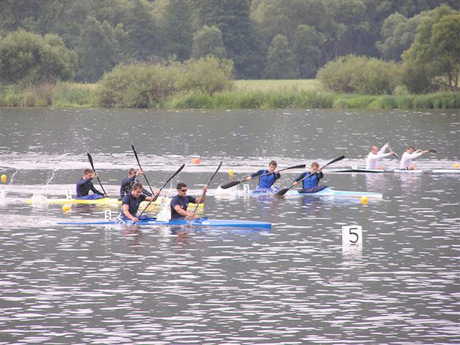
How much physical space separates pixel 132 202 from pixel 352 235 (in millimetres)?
5962

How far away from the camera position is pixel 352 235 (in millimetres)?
24547

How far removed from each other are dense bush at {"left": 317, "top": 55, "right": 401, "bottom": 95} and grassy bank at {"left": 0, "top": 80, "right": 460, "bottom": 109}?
1483 millimetres

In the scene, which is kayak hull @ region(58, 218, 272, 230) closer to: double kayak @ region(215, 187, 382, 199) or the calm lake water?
the calm lake water

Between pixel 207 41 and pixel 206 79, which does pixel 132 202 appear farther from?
pixel 207 41

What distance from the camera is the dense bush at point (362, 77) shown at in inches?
3610

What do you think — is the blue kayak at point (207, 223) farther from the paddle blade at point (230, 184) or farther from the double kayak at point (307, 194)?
the double kayak at point (307, 194)

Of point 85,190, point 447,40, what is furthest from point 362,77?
point 85,190

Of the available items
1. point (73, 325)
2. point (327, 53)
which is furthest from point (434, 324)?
point (327, 53)

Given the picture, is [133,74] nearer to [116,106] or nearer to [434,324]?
[116,106]

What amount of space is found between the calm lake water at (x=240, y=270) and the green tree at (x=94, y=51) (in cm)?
8025

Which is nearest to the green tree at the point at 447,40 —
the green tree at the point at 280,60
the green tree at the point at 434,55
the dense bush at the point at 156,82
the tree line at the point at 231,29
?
the green tree at the point at 434,55

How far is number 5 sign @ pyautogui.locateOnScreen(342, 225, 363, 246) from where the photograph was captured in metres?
24.4

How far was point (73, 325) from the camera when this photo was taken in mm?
17359

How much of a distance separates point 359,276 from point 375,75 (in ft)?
235
